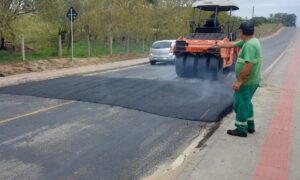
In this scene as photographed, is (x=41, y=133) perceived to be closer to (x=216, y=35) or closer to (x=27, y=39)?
(x=216, y=35)

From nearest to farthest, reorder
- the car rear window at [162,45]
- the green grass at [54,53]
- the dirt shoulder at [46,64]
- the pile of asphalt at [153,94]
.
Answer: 1. the pile of asphalt at [153,94]
2. the dirt shoulder at [46,64]
3. the green grass at [54,53]
4. the car rear window at [162,45]

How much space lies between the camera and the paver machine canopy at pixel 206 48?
573 inches

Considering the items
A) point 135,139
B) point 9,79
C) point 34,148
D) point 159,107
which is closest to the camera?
point 34,148

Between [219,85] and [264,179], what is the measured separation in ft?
28.7

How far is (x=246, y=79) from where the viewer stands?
6629mm

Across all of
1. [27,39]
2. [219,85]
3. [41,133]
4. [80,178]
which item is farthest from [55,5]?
[80,178]

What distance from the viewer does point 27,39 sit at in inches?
801

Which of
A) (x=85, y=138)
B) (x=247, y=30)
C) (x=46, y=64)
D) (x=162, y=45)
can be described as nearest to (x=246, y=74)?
(x=247, y=30)

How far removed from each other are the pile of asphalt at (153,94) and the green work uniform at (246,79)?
1.39 m

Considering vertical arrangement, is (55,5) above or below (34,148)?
above

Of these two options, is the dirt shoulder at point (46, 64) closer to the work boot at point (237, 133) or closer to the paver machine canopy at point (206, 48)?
the paver machine canopy at point (206, 48)

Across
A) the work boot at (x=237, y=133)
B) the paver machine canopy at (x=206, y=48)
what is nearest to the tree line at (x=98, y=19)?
the paver machine canopy at (x=206, y=48)

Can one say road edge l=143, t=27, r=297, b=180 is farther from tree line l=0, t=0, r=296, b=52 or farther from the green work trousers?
tree line l=0, t=0, r=296, b=52

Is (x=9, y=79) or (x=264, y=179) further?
(x=9, y=79)
